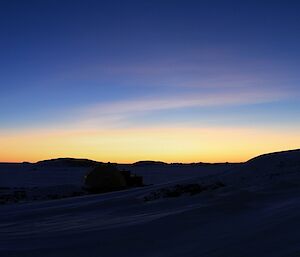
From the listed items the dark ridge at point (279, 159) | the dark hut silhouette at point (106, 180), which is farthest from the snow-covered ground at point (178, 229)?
the dark hut silhouette at point (106, 180)

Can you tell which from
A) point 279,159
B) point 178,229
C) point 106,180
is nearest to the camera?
point 178,229

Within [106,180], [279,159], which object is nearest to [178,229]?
[279,159]

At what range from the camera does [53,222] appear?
888 cm

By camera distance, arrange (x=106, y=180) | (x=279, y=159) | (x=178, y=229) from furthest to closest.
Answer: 1. (x=106, y=180)
2. (x=279, y=159)
3. (x=178, y=229)

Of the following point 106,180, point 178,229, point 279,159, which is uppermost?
point 106,180

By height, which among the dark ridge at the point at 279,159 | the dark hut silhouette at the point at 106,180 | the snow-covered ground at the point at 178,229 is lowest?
the snow-covered ground at the point at 178,229

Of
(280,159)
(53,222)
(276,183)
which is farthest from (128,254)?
(280,159)

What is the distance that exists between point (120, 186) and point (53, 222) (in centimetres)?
1583

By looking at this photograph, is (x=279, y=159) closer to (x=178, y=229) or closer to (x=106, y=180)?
(x=178, y=229)

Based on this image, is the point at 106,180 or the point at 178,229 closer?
the point at 178,229

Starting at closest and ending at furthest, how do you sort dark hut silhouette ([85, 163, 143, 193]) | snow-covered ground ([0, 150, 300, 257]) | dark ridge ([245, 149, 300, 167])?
snow-covered ground ([0, 150, 300, 257]) < dark ridge ([245, 149, 300, 167]) < dark hut silhouette ([85, 163, 143, 193])

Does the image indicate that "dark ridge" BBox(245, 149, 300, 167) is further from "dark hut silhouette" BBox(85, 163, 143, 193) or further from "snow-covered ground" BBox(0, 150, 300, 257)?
"dark hut silhouette" BBox(85, 163, 143, 193)

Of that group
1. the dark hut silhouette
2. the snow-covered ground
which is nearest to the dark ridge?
the snow-covered ground

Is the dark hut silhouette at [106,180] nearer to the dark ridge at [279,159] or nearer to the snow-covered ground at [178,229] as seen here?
the dark ridge at [279,159]
